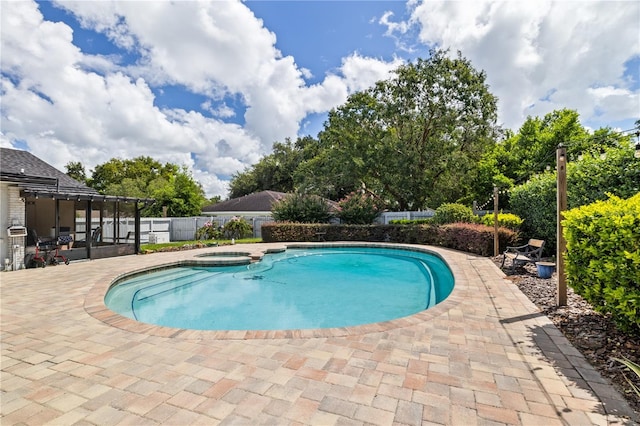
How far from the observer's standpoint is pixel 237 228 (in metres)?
18.6

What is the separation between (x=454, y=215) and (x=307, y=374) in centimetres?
1356

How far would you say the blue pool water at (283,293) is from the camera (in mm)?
6031

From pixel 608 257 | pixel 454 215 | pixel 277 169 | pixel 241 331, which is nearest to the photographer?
pixel 608 257

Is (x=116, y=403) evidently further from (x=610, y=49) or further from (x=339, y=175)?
(x=339, y=175)

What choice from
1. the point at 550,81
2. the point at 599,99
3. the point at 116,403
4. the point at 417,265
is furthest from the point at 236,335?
the point at 599,99

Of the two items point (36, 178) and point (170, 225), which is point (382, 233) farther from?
point (36, 178)

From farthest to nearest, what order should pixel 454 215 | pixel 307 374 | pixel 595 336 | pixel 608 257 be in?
1. pixel 454 215
2. pixel 595 336
3. pixel 608 257
4. pixel 307 374

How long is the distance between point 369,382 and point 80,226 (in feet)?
54.2

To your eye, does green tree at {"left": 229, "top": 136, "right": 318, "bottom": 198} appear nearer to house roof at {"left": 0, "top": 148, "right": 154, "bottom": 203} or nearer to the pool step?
house roof at {"left": 0, "top": 148, "right": 154, "bottom": 203}

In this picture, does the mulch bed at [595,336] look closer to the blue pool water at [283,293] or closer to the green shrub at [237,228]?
the blue pool water at [283,293]

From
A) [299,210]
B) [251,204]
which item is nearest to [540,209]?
[299,210]

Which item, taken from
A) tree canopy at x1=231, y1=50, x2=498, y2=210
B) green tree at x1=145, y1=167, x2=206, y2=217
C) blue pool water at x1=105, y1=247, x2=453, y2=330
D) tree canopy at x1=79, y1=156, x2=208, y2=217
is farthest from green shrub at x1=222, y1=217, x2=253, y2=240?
blue pool water at x1=105, y1=247, x2=453, y2=330

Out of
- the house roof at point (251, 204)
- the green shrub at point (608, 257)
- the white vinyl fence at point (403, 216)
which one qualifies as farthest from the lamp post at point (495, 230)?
the house roof at point (251, 204)

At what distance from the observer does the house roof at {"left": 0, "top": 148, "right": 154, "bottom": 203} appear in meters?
9.12
